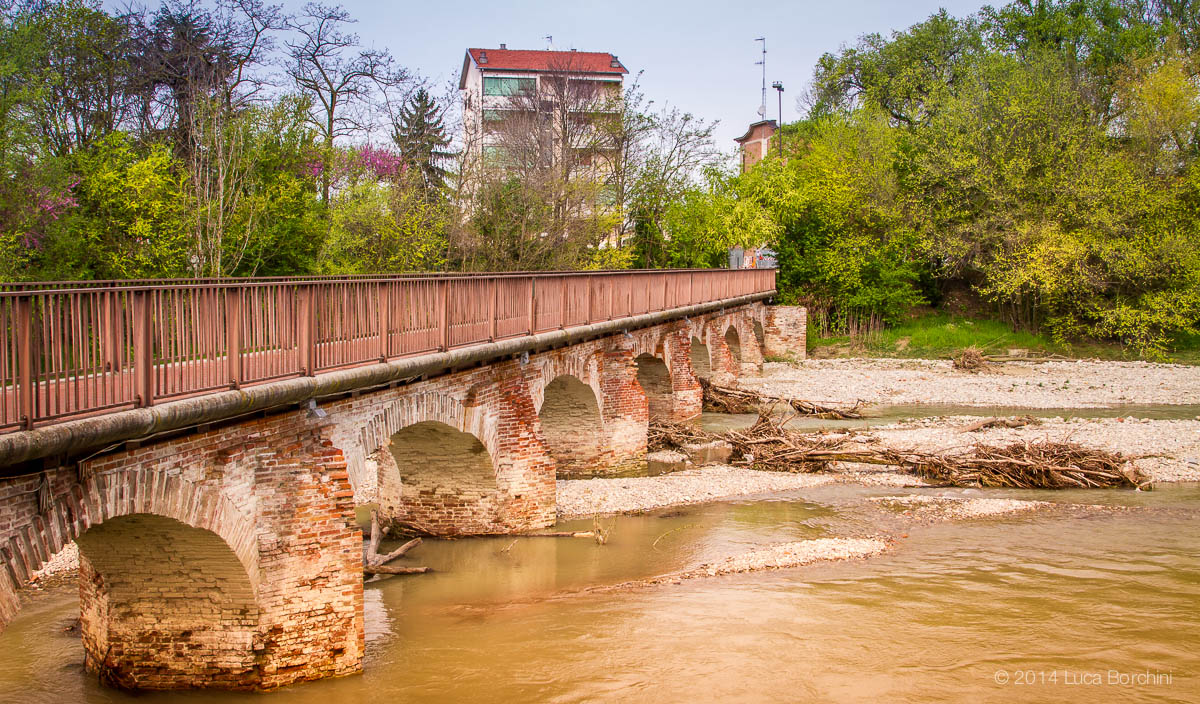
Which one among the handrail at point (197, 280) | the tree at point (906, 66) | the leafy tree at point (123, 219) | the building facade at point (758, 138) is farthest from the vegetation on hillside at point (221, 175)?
the building facade at point (758, 138)

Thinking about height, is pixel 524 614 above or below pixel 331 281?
below

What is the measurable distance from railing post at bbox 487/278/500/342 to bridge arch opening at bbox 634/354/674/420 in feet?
33.9

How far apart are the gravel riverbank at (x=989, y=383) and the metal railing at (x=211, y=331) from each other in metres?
16.5

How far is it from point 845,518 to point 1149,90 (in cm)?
2715

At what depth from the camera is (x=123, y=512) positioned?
6426 millimetres

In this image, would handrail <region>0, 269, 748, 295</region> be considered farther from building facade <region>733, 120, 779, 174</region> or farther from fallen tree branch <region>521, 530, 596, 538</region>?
building facade <region>733, 120, 779, 174</region>

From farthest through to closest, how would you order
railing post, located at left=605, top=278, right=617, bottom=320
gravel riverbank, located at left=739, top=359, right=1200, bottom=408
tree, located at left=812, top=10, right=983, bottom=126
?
1. tree, located at left=812, top=10, right=983, bottom=126
2. gravel riverbank, located at left=739, top=359, right=1200, bottom=408
3. railing post, located at left=605, top=278, right=617, bottom=320

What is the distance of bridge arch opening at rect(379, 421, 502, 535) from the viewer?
12961 millimetres

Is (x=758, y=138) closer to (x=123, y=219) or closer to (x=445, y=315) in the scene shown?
(x=123, y=219)

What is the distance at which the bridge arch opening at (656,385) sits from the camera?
23.0 m

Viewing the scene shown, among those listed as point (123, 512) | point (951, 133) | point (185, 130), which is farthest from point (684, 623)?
point (951, 133)

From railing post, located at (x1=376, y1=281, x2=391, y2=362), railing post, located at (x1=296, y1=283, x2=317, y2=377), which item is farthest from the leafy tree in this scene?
railing post, located at (x1=296, y1=283, x2=317, y2=377)

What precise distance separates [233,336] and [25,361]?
1.97 meters

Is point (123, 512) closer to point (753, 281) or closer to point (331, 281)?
point (331, 281)
